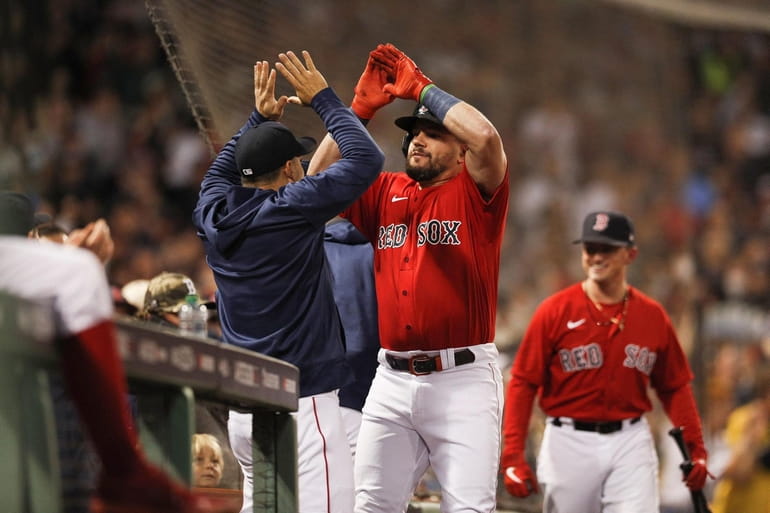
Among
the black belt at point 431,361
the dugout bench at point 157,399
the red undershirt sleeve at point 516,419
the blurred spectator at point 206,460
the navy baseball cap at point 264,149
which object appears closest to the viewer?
the dugout bench at point 157,399

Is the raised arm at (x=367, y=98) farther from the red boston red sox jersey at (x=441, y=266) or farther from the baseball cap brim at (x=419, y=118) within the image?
the red boston red sox jersey at (x=441, y=266)

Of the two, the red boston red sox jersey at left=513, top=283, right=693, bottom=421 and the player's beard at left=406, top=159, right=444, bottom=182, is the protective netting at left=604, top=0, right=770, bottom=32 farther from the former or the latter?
the player's beard at left=406, top=159, right=444, bottom=182

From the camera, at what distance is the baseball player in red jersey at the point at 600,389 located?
5172 millimetres

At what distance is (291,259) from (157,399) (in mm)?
1125

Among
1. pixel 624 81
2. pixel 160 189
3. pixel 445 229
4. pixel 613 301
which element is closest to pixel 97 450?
pixel 445 229

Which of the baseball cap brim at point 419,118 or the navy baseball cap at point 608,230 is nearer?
the baseball cap brim at point 419,118

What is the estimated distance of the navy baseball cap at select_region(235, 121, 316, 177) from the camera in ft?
12.7

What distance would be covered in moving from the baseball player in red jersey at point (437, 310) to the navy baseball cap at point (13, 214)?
1.48 metres

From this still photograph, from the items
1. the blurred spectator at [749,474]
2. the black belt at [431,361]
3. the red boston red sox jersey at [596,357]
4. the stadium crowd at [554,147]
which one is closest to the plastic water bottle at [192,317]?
the black belt at [431,361]

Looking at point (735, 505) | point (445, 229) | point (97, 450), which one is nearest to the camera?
point (97, 450)

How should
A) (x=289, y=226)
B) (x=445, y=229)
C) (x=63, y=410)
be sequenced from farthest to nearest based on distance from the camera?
(x=445, y=229) < (x=289, y=226) < (x=63, y=410)

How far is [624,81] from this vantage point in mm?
12688

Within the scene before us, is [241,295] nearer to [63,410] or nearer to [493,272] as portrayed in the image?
[493,272]

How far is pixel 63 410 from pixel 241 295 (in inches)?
55.6
